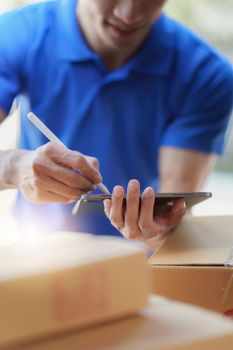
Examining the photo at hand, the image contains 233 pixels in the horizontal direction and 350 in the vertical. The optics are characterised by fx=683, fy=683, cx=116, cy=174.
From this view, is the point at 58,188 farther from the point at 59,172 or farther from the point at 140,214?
the point at 140,214

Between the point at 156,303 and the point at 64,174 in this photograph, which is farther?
the point at 64,174

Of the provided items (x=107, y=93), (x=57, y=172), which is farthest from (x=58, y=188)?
(x=107, y=93)

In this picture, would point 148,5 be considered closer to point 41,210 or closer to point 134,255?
point 41,210

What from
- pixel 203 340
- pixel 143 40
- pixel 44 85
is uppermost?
pixel 143 40

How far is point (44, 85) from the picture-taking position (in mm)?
1491

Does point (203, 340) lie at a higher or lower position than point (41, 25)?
lower

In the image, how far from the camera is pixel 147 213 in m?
1.16

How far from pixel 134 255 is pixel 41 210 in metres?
0.96

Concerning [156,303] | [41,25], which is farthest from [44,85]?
[156,303]

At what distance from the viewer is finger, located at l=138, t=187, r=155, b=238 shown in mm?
1124

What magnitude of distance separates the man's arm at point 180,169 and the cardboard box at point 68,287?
3.05ft

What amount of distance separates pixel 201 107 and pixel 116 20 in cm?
30

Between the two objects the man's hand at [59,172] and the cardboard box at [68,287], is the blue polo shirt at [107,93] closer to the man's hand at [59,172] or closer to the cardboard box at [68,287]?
the man's hand at [59,172]

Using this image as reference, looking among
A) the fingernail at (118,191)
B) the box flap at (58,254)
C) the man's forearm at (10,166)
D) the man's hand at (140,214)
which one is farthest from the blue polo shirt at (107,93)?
the box flap at (58,254)
